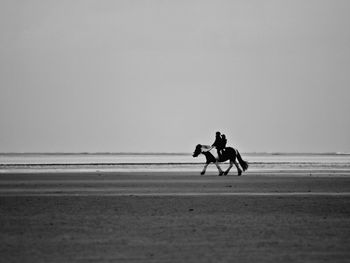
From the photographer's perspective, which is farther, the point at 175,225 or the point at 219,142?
the point at 219,142

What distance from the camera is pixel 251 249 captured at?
11.6m

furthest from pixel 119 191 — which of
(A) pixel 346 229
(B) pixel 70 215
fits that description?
(A) pixel 346 229

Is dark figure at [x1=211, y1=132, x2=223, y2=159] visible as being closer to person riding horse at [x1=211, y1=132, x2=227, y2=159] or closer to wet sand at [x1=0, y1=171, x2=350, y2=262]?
person riding horse at [x1=211, y1=132, x2=227, y2=159]

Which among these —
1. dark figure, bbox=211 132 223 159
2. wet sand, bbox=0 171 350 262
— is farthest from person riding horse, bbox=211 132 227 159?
wet sand, bbox=0 171 350 262

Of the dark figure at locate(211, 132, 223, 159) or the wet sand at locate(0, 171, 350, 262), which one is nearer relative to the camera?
the wet sand at locate(0, 171, 350, 262)

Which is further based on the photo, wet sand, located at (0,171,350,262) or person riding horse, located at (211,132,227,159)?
person riding horse, located at (211,132,227,159)

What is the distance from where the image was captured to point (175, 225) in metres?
14.7

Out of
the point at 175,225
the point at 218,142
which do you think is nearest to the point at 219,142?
the point at 218,142

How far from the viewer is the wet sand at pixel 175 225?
1116 cm

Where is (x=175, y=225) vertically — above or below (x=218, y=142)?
below

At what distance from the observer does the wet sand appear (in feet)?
36.6

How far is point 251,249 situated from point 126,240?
2.22 metres

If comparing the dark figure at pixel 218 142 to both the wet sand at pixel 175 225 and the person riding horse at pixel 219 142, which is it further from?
the wet sand at pixel 175 225

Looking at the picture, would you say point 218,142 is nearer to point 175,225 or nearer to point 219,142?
point 219,142
